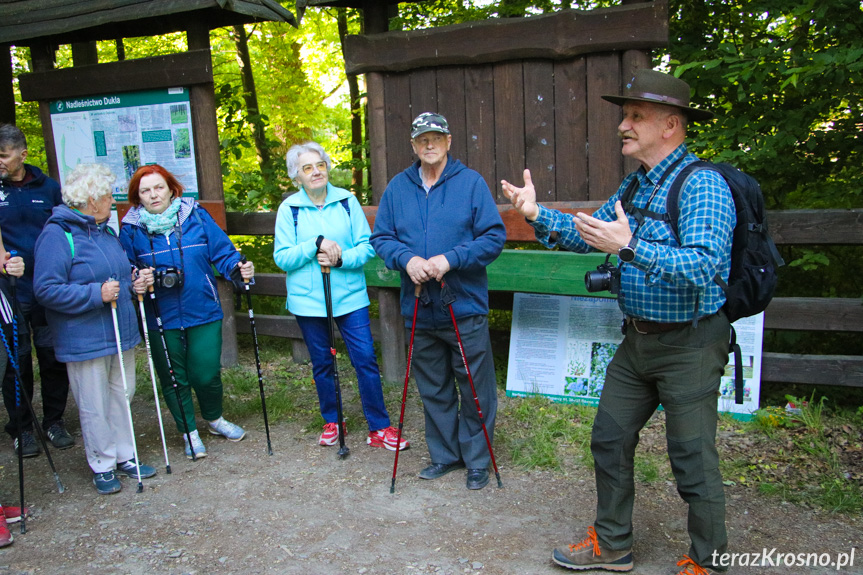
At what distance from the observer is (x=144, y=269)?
14.5ft

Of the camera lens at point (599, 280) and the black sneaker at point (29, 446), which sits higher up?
the camera lens at point (599, 280)

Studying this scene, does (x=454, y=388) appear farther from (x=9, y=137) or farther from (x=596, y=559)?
(x=9, y=137)

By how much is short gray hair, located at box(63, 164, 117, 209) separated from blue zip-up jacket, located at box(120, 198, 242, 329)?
0.35 m

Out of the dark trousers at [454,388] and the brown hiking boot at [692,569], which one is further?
the dark trousers at [454,388]

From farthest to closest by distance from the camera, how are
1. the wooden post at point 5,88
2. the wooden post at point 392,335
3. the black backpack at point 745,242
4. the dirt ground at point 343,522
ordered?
1. the wooden post at point 5,88
2. the wooden post at point 392,335
3. the dirt ground at point 343,522
4. the black backpack at point 745,242

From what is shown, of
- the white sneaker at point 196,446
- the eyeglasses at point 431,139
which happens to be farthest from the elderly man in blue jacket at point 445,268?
the white sneaker at point 196,446

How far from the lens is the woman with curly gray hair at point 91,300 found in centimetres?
405

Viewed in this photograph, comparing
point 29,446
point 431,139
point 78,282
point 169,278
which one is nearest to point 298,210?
point 169,278

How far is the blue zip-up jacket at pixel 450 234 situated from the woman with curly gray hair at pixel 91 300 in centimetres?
159

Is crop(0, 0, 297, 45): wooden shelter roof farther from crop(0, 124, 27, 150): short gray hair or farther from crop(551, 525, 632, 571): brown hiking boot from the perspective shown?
crop(551, 525, 632, 571): brown hiking boot

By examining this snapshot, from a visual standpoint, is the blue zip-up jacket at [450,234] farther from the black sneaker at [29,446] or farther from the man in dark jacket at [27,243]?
the black sneaker at [29,446]

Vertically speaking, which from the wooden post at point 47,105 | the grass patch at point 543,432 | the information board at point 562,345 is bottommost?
the grass patch at point 543,432

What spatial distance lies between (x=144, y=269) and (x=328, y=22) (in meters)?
9.42

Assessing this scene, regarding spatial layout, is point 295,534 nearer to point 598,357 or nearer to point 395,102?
point 598,357
